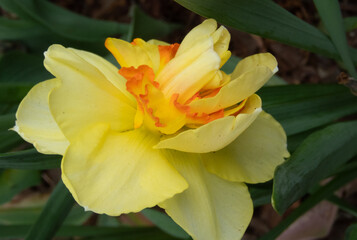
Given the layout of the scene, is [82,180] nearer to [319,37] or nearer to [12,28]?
[319,37]

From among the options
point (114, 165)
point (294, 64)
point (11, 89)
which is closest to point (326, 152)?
point (114, 165)

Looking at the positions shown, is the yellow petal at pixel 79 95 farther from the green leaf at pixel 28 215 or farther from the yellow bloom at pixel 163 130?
the green leaf at pixel 28 215

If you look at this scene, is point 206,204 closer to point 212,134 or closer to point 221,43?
point 212,134

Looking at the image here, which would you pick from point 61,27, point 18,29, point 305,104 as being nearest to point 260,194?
point 305,104

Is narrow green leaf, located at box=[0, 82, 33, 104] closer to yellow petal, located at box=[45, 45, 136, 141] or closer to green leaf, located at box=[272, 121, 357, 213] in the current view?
yellow petal, located at box=[45, 45, 136, 141]

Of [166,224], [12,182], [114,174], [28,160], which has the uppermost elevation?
[114,174]

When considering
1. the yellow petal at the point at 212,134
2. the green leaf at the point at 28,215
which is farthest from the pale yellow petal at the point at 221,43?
the green leaf at the point at 28,215
